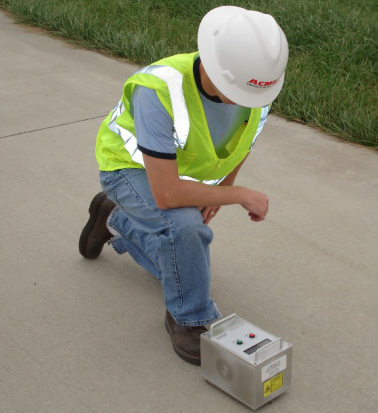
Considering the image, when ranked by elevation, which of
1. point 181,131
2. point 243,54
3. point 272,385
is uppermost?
point 243,54

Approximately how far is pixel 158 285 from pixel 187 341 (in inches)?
22.5

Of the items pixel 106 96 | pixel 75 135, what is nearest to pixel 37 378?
pixel 75 135

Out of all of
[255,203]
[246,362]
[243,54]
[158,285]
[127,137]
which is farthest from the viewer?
[158,285]

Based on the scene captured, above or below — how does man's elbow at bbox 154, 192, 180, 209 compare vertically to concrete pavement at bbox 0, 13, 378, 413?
above

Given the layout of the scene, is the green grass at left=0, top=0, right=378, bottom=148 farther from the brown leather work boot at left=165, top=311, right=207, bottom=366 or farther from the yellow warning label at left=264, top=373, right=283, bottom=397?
the yellow warning label at left=264, top=373, right=283, bottom=397

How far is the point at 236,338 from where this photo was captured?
8.46ft

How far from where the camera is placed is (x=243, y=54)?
2.54 m

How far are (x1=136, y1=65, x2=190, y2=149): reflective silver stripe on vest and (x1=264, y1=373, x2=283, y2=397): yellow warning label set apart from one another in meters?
0.91

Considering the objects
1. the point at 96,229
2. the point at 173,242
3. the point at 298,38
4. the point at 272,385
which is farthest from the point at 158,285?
the point at 298,38

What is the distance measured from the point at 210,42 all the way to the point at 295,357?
4.10 ft

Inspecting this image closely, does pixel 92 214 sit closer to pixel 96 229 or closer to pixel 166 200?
pixel 96 229

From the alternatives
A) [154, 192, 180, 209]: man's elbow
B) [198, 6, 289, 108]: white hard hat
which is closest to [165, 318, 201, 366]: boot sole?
[154, 192, 180, 209]: man's elbow

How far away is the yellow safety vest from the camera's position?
2.67 meters

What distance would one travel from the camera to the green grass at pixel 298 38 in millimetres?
5207
